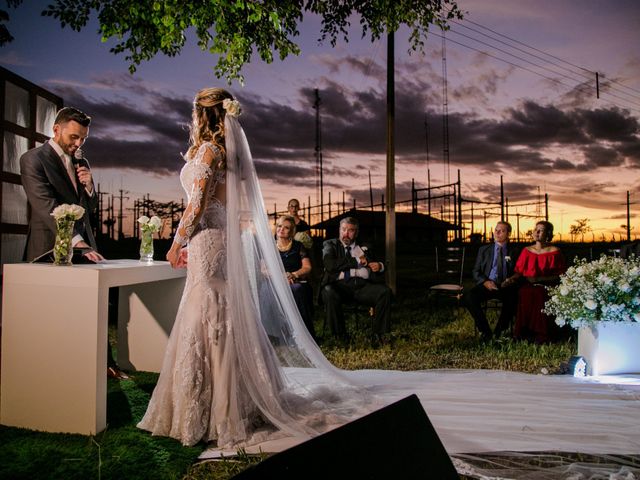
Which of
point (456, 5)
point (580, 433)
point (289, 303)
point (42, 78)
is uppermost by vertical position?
point (456, 5)

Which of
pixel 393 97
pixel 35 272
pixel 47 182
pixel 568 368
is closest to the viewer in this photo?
pixel 35 272

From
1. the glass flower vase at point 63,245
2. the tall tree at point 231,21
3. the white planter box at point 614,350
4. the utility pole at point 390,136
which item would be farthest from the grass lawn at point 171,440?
the tall tree at point 231,21

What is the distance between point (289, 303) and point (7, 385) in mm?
1858

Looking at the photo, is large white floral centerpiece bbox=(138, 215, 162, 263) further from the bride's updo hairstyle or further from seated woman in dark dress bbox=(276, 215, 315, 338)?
seated woman in dark dress bbox=(276, 215, 315, 338)

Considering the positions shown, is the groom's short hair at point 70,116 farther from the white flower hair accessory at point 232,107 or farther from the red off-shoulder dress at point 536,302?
the red off-shoulder dress at point 536,302

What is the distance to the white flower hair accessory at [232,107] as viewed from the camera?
3.12 metres

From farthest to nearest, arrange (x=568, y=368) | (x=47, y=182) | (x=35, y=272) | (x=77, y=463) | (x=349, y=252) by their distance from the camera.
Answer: (x=349, y=252) → (x=568, y=368) → (x=47, y=182) → (x=35, y=272) → (x=77, y=463)

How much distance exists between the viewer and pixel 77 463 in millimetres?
2730

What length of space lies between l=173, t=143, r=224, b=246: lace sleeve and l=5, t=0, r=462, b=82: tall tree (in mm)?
2944

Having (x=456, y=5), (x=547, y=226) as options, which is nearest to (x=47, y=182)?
(x=547, y=226)

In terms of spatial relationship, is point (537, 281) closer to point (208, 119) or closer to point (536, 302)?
point (536, 302)

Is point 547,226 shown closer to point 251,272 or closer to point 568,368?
point 568,368

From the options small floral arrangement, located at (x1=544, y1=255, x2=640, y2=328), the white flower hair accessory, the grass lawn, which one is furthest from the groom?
small floral arrangement, located at (x1=544, y1=255, x2=640, y2=328)

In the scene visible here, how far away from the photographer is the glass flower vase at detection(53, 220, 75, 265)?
3307 mm
